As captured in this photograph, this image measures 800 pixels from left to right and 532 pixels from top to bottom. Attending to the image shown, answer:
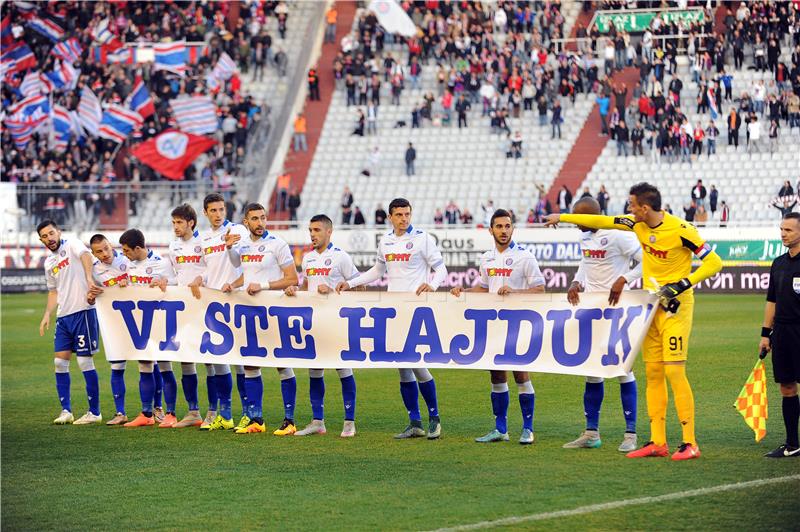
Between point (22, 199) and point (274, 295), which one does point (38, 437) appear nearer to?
point (274, 295)

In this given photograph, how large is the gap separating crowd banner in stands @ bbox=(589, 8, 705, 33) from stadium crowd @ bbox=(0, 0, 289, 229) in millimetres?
11873

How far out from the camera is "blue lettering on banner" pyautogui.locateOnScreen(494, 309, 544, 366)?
11.0 m

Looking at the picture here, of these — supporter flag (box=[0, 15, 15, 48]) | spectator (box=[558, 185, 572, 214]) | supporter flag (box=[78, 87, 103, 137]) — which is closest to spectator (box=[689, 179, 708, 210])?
spectator (box=[558, 185, 572, 214])

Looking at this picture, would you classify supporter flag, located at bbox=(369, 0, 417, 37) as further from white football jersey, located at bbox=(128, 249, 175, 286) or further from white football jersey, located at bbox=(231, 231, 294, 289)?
white football jersey, located at bbox=(231, 231, 294, 289)

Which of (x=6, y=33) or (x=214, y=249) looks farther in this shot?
(x=6, y=33)

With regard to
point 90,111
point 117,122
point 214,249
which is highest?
point 90,111

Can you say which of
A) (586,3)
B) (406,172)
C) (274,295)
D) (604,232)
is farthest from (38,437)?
(586,3)

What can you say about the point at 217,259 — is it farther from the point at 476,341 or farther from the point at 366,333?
the point at 476,341

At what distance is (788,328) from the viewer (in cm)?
1013

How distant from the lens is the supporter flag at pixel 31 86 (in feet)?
145

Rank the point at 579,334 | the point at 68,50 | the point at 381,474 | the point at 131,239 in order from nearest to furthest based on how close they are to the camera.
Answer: the point at 381,474 < the point at 579,334 < the point at 131,239 < the point at 68,50

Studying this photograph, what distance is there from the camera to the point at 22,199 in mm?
37125

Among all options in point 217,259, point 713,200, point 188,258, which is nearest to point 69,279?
point 188,258

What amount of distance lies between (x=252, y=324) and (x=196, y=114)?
3080 cm
